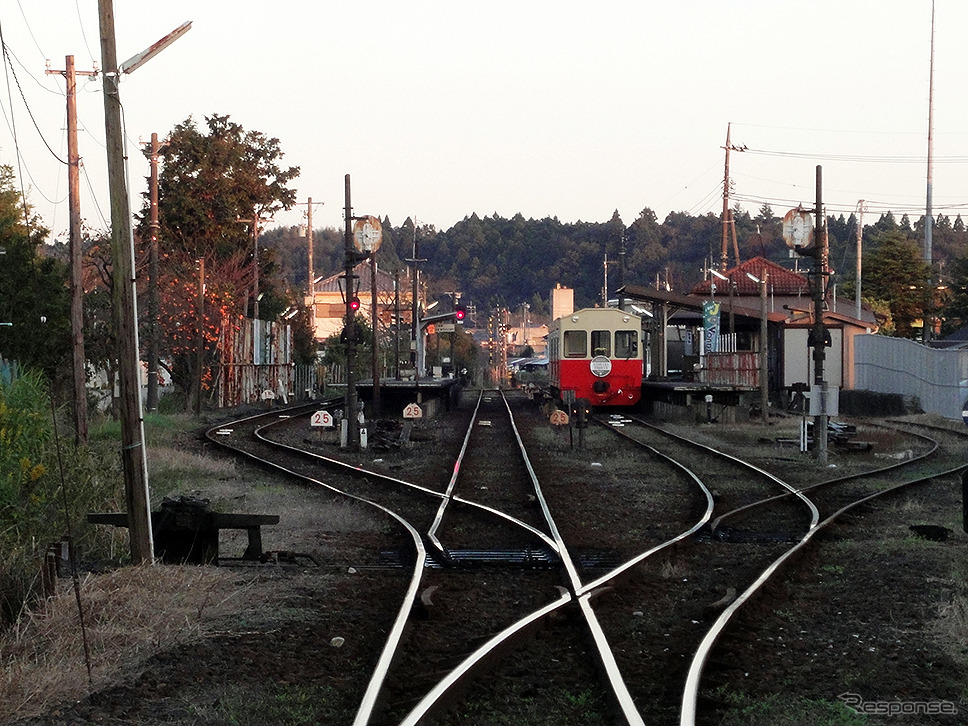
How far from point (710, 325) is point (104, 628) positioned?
32150 mm

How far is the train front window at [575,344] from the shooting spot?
3241 cm

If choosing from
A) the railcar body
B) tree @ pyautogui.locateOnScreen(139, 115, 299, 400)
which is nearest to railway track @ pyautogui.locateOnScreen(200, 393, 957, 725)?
the railcar body

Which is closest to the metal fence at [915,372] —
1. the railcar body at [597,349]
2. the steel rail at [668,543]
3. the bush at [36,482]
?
the railcar body at [597,349]

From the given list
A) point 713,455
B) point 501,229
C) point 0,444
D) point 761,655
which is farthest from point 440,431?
point 501,229

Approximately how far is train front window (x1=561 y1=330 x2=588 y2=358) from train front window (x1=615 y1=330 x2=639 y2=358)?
93 centimetres

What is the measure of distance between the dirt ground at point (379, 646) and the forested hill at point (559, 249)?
126m

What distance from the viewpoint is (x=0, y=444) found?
33.9 ft

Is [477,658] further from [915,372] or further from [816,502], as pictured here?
[915,372]

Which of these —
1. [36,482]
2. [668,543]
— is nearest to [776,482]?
[668,543]

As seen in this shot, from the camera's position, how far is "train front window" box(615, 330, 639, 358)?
107 feet

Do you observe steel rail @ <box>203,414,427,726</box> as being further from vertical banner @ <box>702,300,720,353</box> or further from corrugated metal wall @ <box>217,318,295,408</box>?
corrugated metal wall @ <box>217,318,295,408</box>

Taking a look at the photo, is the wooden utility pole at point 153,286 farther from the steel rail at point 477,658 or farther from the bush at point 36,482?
the steel rail at point 477,658

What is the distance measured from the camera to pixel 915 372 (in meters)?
33.9

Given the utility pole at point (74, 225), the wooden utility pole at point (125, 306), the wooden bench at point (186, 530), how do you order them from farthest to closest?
the utility pole at point (74, 225)
the wooden bench at point (186, 530)
the wooden utility pole at point (125, 306)
